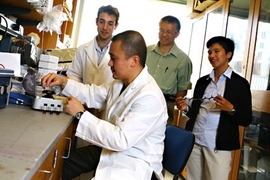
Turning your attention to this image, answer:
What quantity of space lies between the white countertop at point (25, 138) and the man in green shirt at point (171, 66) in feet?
3.83

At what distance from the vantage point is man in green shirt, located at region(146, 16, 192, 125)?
2209 millimetres

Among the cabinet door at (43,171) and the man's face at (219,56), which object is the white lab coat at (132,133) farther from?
the man's face at (219,56)

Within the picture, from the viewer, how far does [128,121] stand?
1.05 m

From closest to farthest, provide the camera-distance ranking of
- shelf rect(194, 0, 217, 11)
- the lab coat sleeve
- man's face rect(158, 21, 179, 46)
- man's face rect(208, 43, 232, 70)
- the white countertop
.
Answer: the white countertop, the lab coat sleeve, man's face rect(208, 43, 232, 70), man's face rect(158, 21, 179, 46), shelf rect(194, 0, 217, 11)

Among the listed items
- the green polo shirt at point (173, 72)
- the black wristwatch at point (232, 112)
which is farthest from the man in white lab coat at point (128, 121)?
the green polo shirt at point (173, 72)

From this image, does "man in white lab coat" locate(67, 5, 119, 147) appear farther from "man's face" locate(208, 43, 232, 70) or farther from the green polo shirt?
"man's face" locate(208, 43, 232, 70)

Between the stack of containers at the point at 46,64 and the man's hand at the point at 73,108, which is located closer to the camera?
the man's hand at the point at 73,108

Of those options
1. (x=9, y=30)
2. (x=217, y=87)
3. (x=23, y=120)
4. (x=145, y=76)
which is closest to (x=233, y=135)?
(x=217, y=87)

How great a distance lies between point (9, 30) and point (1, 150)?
4.38ft

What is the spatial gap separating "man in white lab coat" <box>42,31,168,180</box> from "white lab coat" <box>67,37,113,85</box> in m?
0.47

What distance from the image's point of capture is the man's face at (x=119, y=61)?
121cm

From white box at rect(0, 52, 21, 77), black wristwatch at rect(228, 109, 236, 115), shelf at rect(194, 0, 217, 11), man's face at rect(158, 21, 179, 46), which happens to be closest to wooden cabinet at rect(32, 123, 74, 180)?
white box at rect(0, 52, 21, 77)

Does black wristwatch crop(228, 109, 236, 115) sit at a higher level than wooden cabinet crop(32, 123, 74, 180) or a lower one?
higher

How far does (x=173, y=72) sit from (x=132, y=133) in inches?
49.6
